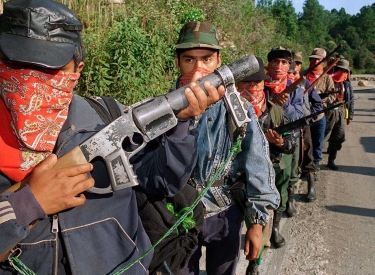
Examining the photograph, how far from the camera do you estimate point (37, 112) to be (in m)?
1.40

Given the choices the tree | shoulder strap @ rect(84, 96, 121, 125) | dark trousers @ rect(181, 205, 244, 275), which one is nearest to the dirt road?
dark trousers @ rect(181, 205, 244, 275)

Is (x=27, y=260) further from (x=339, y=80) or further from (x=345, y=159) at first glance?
(x=345, y=159)

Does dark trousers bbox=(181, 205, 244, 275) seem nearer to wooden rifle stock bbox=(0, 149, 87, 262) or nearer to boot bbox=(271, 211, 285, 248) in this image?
wooden rifle stock bbox=(0, 149, 87, 262)

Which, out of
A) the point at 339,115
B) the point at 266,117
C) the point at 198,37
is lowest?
the point at 339,115

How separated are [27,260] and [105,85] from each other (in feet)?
12.2

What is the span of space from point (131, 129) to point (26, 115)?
1.30ft

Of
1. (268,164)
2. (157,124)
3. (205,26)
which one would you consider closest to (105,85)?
(205,26)

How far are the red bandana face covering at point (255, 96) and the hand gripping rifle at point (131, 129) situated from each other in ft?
6.01

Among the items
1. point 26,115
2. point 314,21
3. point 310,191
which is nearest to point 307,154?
point 310,191

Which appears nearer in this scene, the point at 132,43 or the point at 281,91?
the point at 281,91

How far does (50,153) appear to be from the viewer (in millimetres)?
1452

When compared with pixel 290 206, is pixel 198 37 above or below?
above

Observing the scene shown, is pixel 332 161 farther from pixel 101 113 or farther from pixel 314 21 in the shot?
pixel 314 21

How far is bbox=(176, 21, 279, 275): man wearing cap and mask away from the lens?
217 centimetres
